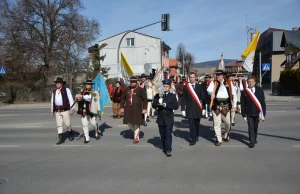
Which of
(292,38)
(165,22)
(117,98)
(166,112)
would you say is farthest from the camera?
(292,38)

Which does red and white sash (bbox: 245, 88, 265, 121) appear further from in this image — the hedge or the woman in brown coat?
the hedge

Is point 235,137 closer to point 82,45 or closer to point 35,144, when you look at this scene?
point 35,144

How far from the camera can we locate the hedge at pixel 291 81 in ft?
96.2

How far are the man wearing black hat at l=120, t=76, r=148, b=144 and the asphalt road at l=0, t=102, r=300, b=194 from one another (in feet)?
2.08

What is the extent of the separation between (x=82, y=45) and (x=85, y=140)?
24.5 meters

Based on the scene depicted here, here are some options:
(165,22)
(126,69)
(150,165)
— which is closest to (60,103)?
(126,69)

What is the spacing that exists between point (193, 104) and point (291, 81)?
2632 centimetres

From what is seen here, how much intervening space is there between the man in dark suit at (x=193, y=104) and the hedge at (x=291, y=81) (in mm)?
24678

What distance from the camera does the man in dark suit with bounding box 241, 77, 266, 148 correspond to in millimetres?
7387

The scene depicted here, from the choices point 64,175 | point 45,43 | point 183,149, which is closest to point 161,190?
point 64,175

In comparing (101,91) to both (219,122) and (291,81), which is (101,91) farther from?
(291,81)

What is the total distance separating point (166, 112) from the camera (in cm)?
689

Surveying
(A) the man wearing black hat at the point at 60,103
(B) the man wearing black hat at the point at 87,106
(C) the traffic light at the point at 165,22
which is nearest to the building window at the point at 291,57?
(C) the traffic light at the point at 165,22

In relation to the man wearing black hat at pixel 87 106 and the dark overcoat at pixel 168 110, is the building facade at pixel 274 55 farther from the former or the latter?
the dark overcoat at pixel 168 110
